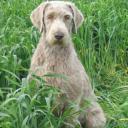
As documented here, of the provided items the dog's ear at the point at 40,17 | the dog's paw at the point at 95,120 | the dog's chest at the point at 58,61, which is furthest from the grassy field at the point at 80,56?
the dog's ear at the point at 40,17

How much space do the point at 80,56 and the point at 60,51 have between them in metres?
1.43

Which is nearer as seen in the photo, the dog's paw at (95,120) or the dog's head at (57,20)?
the dog's head at (57,20)

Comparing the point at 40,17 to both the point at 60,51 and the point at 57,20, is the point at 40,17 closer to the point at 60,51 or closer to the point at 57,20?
the point at 57,20

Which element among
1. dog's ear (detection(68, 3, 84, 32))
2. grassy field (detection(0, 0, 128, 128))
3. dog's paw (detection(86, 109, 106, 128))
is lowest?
dog's paw (detection(86, 109, 106, 128))

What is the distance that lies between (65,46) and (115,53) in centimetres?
199

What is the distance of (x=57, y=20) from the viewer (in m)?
5.74

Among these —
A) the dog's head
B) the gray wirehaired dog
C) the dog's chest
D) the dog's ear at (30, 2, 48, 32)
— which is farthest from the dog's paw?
the dog's ear at (30, 2, 48, 32)

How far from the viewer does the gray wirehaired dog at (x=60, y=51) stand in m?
5.72

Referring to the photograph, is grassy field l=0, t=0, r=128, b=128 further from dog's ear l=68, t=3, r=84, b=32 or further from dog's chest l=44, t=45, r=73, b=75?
dog's ear l=68, t=3, r=84, b=32

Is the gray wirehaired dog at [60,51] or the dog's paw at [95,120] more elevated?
the gray wirehaired dog at [60,51]

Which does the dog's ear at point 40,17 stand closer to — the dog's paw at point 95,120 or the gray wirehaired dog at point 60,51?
the gray wirehaired dog at point 60,51

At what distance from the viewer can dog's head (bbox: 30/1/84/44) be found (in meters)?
5.64

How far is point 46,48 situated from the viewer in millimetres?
5883

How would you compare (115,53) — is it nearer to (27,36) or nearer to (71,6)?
(27,36)
